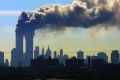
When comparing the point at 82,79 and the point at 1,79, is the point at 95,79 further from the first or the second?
the point at 1,79

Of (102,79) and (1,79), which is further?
(102,79)

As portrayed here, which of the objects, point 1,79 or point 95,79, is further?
point 95,79

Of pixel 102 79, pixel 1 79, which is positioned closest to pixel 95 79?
pixel 102 79

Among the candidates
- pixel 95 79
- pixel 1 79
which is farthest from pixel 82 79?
pixel 1 79

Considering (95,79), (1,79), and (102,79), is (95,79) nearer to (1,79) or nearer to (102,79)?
(102,79)

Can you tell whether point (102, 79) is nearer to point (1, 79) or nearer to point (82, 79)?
point (82, 79)
